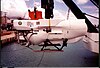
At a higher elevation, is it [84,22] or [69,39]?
[84,22]

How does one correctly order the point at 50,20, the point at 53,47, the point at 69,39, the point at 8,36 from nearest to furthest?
the point at 50,20, the point at 69,39, the point at 53,47, the point at 8,36

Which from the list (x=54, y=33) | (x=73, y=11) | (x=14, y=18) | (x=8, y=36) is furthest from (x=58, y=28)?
(x=8, y=36)

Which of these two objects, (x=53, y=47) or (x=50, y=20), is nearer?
(x=50, y=20)

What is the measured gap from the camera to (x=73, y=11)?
2.30 m

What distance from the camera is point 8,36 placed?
4.16m

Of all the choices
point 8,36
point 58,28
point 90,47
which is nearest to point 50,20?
point 58,28

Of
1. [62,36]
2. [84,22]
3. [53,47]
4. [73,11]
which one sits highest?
[73,11]

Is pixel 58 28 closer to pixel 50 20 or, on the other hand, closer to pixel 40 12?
pixel 50 20

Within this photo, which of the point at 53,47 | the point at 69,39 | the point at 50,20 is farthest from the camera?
the point at 53,47

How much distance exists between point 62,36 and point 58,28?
11 centimetres

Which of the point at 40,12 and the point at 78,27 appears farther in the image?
the point at 40,12

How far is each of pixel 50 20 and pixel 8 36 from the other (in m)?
2.34

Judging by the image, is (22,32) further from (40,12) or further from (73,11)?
(73,11)

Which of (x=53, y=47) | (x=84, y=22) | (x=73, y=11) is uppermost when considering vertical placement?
(x=73, y=11)
